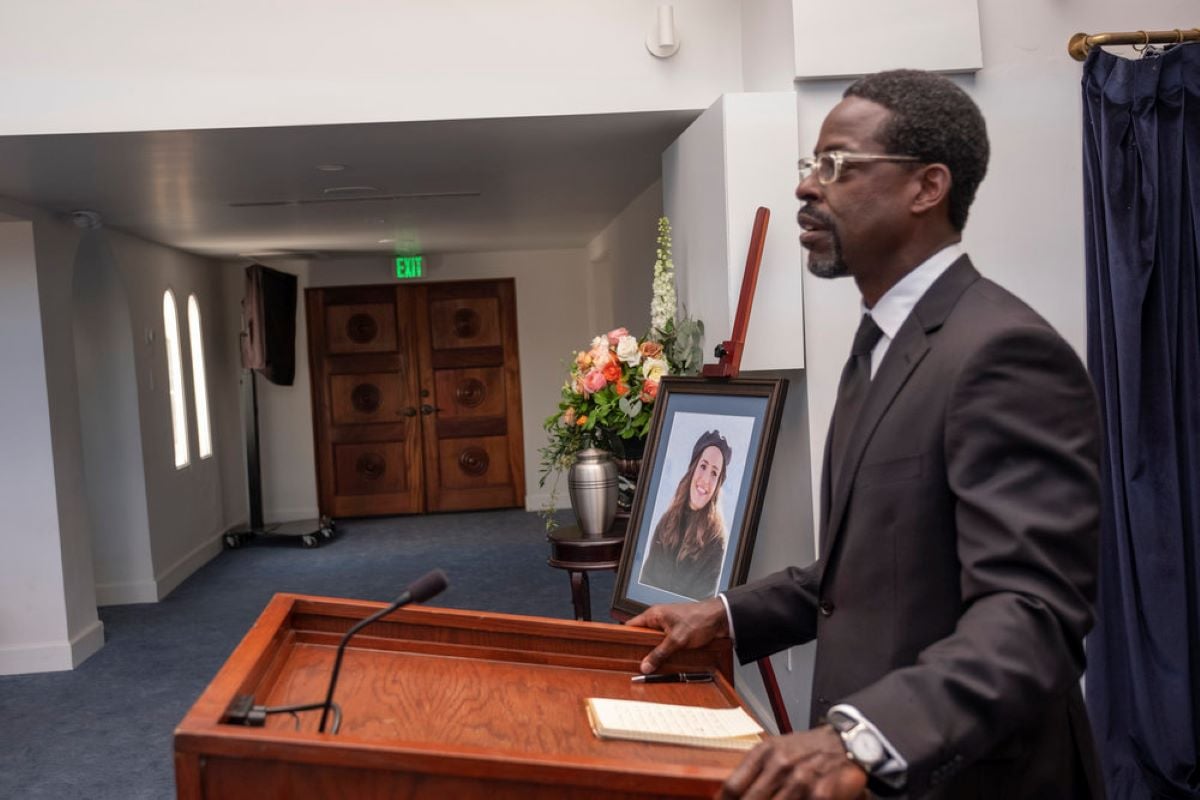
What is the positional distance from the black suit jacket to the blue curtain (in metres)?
1.86

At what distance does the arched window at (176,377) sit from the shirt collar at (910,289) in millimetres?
7403

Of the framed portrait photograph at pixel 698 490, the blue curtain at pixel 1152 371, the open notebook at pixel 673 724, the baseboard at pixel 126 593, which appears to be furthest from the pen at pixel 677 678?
the baseboard at pixel 126 593

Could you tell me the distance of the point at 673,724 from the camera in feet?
4.34

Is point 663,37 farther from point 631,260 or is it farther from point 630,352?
point 631,260

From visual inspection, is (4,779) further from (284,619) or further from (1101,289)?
(1101,289)

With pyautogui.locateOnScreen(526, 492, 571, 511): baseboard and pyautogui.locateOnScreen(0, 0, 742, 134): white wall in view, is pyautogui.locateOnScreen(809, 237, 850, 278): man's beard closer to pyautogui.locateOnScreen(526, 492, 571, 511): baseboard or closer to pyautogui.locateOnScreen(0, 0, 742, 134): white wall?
pyautogui.locateOnScreen(0, 0, 742, 134): white wall

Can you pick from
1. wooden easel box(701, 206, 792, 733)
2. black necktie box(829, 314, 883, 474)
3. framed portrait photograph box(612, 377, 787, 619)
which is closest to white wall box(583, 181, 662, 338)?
wooden easel box(701, 206, 792, 733)

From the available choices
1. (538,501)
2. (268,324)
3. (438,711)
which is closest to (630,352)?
(438,711)

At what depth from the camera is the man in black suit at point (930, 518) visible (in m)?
1.12

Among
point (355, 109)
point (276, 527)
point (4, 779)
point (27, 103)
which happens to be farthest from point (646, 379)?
point (276, 527)

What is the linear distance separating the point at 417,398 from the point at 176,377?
252 cm

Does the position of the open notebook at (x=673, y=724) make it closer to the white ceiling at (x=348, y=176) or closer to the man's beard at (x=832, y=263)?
the man's beard at (x=832, y=263)

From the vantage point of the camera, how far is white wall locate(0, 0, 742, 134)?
368 cm

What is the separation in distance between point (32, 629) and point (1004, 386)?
5.56 meters
